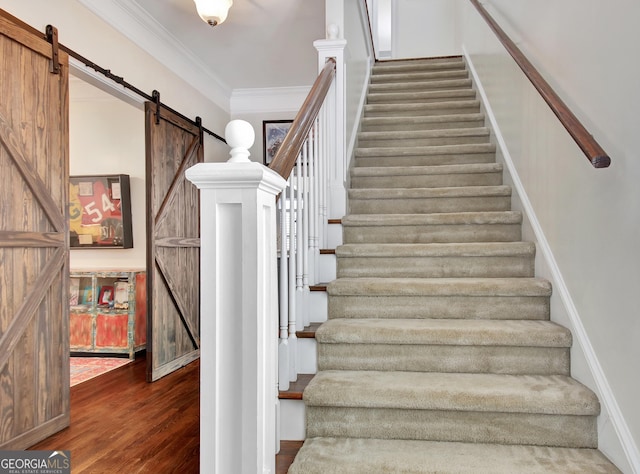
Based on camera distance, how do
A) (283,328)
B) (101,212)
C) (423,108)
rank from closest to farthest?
(283,328)
(423,108)
(101,212)

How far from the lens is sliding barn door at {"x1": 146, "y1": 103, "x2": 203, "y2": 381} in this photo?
11.8 ft

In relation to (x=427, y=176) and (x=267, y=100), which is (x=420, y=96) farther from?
(x=267, y=100)

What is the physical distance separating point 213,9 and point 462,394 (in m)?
2.73

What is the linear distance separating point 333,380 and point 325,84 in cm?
141

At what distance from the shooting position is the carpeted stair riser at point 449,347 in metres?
1.78

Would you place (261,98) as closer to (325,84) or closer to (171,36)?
(171,36)

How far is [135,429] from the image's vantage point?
8.05 feet

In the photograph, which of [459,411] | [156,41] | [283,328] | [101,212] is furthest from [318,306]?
[101,212]

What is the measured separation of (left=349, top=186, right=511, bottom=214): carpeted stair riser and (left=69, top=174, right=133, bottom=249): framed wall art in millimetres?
2730

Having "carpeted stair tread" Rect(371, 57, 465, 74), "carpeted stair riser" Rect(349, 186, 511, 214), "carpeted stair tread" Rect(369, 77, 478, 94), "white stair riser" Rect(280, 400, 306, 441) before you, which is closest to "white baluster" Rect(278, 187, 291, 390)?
"white stair riser" Rect(280, 400, 306, 441)

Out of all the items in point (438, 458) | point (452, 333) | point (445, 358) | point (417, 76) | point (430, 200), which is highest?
point (417, 76)

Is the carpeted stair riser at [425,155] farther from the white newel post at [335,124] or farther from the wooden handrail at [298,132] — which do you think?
the wooden handrail at [298,132]

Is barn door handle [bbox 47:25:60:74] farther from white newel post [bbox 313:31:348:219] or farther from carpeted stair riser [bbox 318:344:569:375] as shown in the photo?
carpeted stair riser [bbox 318:344:569:375]

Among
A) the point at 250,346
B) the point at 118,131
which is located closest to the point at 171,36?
the point at 118,131
